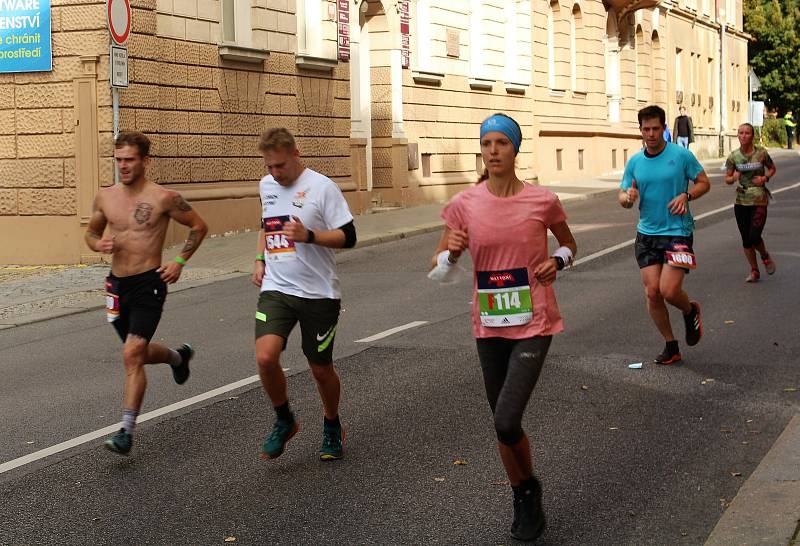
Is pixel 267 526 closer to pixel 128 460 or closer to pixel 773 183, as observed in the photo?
pixel 128 460

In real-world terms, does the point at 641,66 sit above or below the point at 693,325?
above

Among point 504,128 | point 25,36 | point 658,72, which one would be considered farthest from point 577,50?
point 504,128

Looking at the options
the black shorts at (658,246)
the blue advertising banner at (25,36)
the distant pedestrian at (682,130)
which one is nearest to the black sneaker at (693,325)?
the black shorts at (658,246)

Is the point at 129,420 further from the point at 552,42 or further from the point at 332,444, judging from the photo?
the point at 552,42

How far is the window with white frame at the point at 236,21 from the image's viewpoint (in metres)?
21.7

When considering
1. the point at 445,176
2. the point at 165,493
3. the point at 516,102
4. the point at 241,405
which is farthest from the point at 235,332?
the point at 516,102

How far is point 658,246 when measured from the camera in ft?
32.5

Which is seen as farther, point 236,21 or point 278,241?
point 236,21

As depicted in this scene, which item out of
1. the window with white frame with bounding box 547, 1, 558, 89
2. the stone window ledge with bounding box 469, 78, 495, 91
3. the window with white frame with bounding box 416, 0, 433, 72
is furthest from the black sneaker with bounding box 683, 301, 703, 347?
the window with white frame with bounding box 547, 1, 558, 89

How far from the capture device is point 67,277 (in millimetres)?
16938

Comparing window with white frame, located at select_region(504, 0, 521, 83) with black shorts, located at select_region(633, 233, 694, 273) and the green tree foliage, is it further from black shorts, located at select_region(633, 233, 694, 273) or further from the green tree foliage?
the green tree foliage

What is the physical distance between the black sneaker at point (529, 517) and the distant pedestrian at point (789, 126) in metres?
68.7

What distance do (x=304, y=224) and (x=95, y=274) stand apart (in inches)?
428

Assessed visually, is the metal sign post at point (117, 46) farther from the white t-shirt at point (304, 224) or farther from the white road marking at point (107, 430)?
the white t-shirt at point (304, 224)
